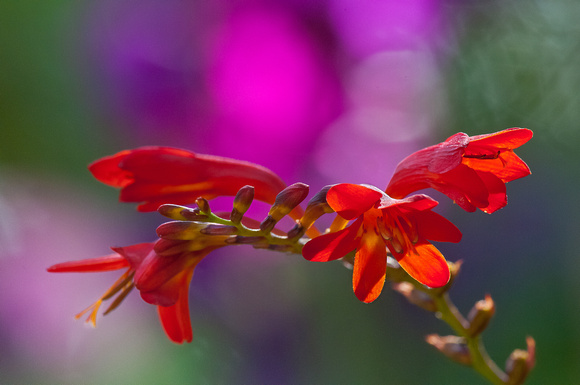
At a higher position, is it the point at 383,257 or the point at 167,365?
the point at 383,257

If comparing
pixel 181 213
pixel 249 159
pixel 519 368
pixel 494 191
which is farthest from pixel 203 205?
pixel 249 159

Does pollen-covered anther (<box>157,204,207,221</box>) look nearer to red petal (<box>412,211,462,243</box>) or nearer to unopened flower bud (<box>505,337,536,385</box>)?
red petal (<box>412,211,462,243</box>)

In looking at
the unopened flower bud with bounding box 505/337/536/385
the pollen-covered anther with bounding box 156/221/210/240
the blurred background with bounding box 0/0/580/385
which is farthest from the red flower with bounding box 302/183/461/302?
the blurred background with bounding box 0/0/580/385

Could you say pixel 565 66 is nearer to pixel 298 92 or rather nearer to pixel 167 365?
pixel 298 92

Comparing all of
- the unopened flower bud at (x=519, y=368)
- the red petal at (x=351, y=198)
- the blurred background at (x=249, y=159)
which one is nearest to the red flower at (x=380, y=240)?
the red petal at (x=351, y=198)

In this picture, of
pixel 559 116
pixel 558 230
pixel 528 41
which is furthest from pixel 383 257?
pixel 528 41

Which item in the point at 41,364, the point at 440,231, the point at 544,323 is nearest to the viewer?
the point at 440,231

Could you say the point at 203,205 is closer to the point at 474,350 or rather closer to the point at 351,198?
the point at 351,198

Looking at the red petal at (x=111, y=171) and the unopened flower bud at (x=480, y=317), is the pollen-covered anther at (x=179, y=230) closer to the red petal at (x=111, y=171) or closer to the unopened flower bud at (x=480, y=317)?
the red petal at (x=111, y=171)
